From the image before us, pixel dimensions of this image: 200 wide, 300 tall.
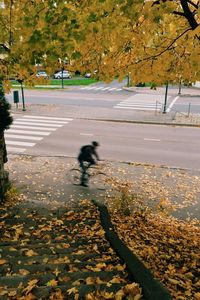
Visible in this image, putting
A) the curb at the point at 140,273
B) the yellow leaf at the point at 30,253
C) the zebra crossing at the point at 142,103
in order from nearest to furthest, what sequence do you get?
the curb at the point at 140,273 < the yellow leaf at the point at 30,253 < the zebra crossing at the point at 142,103

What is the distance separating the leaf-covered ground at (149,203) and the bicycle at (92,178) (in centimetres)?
28

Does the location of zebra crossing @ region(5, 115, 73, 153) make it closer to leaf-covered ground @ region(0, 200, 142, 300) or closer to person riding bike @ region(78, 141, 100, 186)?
person riding bike @ region(78, 141, 100, 186)

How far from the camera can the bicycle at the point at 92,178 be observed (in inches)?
445

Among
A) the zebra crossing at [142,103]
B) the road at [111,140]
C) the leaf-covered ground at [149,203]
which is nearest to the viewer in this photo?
the leaf-covered ground at [149,203]

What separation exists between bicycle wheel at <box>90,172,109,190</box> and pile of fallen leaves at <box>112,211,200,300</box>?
2.56 meters

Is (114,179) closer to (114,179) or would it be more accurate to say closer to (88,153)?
(114,179)

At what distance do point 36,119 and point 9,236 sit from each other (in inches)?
611

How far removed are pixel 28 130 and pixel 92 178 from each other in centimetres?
779

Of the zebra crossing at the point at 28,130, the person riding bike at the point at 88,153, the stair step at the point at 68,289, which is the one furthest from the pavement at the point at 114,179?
the stair step at the point at 68,289

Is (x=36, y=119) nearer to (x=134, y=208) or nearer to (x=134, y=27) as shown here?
(x=134, y=208)

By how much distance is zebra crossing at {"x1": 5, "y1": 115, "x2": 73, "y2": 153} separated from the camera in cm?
1600

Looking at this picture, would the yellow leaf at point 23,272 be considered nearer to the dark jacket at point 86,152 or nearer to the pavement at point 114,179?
the pavement at point 114,179

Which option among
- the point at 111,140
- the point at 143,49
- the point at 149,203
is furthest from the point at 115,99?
the point at 143,49

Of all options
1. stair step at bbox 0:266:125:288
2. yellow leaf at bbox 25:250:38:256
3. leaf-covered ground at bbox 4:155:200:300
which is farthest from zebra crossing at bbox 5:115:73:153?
stair step at bbox 0:266:125:288
